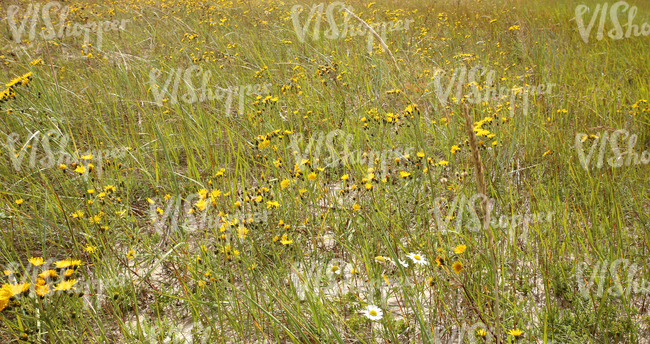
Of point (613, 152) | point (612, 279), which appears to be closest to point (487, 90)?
point (613, 152)

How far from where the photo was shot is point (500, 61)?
4.82 m

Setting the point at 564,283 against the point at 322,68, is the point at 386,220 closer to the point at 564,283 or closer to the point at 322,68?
the point at 564,283

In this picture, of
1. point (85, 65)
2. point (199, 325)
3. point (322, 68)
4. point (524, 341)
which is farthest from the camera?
point (85, 65)

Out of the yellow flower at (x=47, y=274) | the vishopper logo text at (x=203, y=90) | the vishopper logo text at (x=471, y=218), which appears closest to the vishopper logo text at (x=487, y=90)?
the vishopper logo text at (x=471, y=218)

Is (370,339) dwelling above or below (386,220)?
below

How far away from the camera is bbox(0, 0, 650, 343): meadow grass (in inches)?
61.7

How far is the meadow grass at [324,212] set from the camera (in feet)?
5.15

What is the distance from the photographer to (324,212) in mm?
2422

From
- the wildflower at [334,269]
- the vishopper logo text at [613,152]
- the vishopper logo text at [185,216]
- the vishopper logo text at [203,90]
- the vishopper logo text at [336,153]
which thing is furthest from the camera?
the vishopper logo text at [203,90]

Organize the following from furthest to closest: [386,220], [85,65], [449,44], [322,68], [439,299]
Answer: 1. [449,44]
2. [85,65]
3. [322,68]
4. [386,220]
5. [439,299]

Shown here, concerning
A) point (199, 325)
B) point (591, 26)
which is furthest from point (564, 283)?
point (591, 26)

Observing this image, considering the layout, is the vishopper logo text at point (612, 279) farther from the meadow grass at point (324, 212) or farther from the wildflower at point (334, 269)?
the wildflower at point (334, 269)

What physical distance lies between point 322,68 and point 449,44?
8.77ft

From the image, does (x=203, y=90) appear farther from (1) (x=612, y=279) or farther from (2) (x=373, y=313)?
(1) (x=612, y=279)
